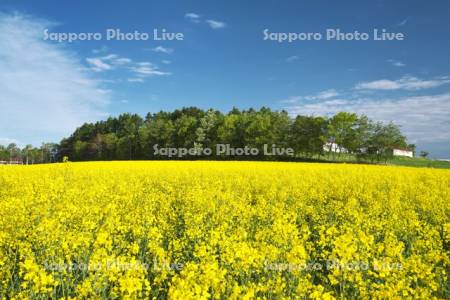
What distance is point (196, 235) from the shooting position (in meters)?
7.75

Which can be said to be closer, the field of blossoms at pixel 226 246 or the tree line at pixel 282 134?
the field of blossoms at pixel 226 246

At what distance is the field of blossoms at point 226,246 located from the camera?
4.91 metres

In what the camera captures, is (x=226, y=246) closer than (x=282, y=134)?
Yes

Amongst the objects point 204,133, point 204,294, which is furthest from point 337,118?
point 204,294

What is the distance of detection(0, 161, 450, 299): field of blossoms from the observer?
491 cm

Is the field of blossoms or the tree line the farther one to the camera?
the tree line

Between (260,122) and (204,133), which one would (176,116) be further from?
(260,122)

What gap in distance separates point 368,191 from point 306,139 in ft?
162

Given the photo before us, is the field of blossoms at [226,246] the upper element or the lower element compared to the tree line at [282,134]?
lower

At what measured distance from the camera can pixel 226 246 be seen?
592 cm

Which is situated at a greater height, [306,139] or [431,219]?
[306,139]

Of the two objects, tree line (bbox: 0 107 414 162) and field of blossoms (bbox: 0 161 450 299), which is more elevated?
tree line (bbox: 0 107 414 162)

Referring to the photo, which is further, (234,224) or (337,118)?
(337,118)

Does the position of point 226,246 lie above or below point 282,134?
below
